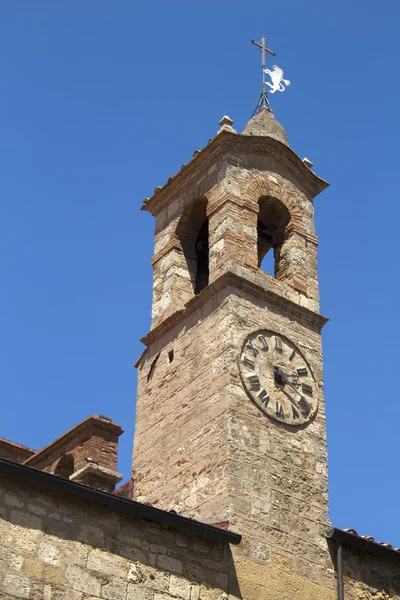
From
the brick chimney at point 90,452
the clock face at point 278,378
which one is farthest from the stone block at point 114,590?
the clock face at point 278,378

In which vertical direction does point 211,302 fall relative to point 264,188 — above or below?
below

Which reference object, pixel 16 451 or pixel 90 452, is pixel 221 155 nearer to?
pixel 90 452

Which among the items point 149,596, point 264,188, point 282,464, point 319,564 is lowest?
point 149,596

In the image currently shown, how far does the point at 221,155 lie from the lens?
615 inches

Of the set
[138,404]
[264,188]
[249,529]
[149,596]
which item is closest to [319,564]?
[249,529]

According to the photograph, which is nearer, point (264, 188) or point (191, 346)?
point (191, 346)

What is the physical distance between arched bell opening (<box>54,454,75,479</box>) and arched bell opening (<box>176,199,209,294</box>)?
314 cm

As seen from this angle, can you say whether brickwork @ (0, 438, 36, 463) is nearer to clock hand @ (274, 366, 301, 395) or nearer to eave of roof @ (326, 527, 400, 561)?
clock hand @ (274, 366, 301, 395)

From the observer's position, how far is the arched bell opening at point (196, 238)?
1595 cm

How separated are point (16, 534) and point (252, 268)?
5.57 meters

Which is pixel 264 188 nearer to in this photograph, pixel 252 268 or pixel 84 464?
pixel 252 268

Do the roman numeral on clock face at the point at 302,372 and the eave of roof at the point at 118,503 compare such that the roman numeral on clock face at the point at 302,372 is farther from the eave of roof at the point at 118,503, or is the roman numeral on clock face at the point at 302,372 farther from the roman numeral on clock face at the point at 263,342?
the eave of roof at the point at 118,503

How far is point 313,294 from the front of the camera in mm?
15211

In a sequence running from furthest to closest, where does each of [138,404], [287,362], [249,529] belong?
[138,404] → [287,362] → [249,529]
